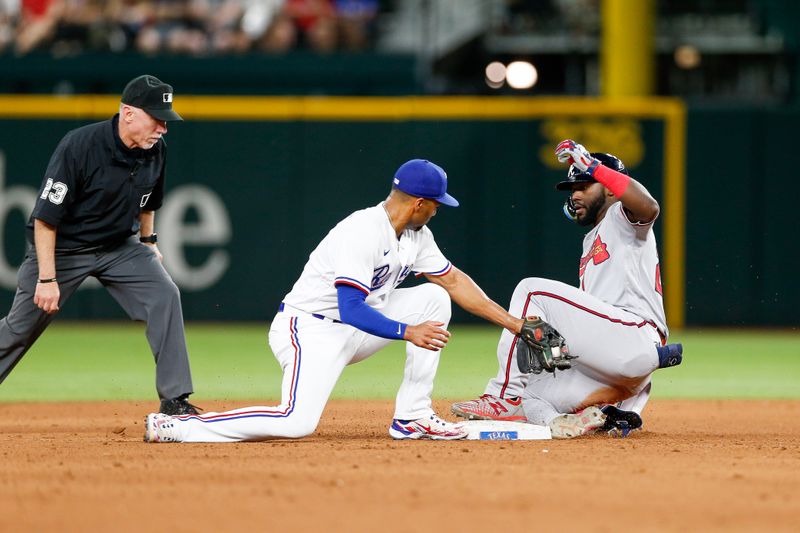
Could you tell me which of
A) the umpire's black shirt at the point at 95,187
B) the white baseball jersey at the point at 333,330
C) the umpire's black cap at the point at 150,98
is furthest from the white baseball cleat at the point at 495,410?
the umpire's black cap at the point at 150,98

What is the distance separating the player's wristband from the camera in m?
6.64

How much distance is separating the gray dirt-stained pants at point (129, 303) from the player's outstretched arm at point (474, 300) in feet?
4.92

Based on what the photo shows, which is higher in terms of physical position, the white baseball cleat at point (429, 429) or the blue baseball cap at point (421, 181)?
the blue baseball cap at point (421, 181)

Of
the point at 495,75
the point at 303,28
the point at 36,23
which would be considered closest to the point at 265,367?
the point at 303,28

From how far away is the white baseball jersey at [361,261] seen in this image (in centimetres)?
610

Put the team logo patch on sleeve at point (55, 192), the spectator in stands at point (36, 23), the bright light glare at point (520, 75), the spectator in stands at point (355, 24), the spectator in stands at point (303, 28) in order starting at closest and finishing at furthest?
the team logo patch on sleeve at point (55, 192) → the spectator in stands at point (36, 23) → the spectator in stands at point (303, 28) → the spectator in stands at point (355, 24) → the bright light glare at point (520, 75)

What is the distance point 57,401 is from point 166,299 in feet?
7.29

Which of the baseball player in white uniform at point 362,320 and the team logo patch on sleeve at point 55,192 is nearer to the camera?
the baseball player in white uniform at point 362,320

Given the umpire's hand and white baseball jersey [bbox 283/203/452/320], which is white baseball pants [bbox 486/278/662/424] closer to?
white baseball jersey [bbox 283/203/452/320]

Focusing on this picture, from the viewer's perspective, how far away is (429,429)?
21.4ft

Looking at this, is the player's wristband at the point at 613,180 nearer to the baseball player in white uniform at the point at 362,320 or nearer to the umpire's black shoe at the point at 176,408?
the baseball player in white uniform at the point at 362,320

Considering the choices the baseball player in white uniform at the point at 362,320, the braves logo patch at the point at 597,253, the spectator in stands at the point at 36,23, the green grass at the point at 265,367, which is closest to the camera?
the baseball player in white uniform at the point at 362,320

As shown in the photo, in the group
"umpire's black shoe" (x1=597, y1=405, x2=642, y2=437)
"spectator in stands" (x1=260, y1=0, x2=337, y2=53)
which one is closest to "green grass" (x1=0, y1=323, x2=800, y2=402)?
"umpire's black shoe" (x1=597, y1=405, x2=642, y2=437)

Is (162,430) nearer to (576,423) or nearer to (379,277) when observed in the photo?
(379,277)
